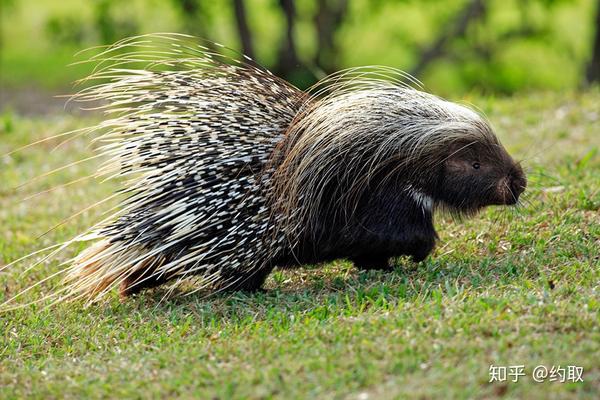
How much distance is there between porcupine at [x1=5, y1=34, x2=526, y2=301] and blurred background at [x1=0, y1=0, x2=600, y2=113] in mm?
6984

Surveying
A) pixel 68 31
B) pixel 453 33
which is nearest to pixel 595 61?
pixel 453 33

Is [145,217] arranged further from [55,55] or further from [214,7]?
[55,55]

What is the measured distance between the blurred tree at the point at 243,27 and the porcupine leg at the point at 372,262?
696 centimetres

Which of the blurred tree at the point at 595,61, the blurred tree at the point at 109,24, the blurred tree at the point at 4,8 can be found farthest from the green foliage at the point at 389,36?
the blurred tree at the point at 595,61

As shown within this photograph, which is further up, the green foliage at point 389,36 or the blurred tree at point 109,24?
the blurred tree at point 109,24

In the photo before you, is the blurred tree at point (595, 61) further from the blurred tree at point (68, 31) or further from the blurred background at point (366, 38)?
the blurred tree at point (68, 31)

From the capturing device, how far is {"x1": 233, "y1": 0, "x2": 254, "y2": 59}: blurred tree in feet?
36.1

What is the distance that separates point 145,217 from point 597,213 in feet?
8.29

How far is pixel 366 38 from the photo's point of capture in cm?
1551

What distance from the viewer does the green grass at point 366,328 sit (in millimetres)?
3117

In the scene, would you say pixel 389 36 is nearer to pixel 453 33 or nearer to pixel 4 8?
pixel 453 33

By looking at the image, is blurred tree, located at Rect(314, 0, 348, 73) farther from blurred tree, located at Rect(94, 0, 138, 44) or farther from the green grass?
the green grass

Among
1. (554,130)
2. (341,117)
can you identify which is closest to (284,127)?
(341,117)

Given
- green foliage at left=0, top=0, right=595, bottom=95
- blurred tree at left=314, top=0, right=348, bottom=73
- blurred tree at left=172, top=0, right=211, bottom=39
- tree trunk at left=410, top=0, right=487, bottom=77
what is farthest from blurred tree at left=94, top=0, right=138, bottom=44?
tree trunk at left=410, top=0, right=487, bottom=77
